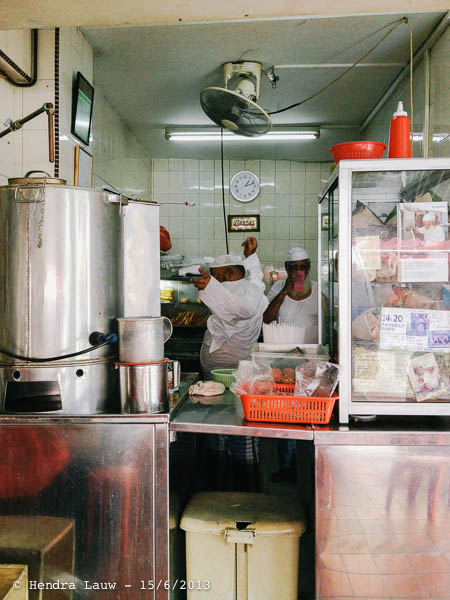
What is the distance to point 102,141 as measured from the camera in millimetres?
4523

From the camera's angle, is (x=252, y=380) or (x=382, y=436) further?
(x=252, y=380)

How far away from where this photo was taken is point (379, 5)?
6.09 ft

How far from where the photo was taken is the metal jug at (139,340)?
80.0 inches

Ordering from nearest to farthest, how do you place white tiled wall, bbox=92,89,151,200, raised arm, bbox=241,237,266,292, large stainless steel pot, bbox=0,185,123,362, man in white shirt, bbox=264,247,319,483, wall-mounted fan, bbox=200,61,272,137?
large stainless steel pot, bbox=0,185,123,362, wall-mounted fan, bbox=200,61,272,137, man in white shirt, bbox=264,247,319,483, white tiled wall, bbox=92,89,151,200, raised arm, bbox=241,237,266,292

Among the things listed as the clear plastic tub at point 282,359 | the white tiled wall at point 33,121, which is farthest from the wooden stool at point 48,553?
the white tiled wall at point 33,121

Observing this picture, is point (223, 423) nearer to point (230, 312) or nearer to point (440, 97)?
point (230, 312)

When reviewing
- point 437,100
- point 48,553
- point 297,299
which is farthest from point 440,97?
point 48,553

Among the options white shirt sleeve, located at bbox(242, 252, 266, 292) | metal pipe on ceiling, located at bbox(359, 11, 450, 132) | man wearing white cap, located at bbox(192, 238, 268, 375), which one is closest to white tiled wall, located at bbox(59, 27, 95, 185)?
man wearing white cap, located at bbox(192, 238, 268, 375)

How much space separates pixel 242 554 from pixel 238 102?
2.76 m

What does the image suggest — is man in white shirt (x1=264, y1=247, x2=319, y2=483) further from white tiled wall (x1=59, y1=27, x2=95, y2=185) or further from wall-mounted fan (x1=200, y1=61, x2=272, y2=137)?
white tiled wall (x1=59, y1=27, x2=95, y2=185)

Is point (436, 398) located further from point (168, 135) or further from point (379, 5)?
point (168, 135)

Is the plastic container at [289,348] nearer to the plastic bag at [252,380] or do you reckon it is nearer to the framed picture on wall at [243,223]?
the plastic bag at [252,380]

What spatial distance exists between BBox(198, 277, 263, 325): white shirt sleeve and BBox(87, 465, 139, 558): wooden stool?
1.66m

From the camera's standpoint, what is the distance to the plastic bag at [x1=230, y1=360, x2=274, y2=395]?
209 centimetres
